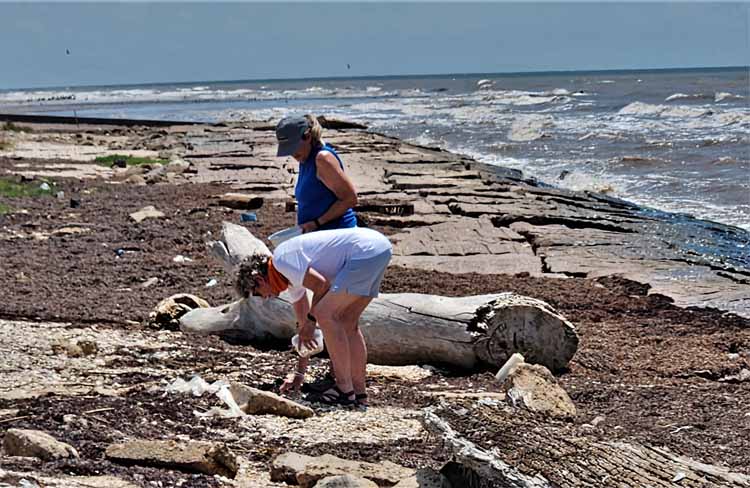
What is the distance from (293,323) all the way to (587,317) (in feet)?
8.22

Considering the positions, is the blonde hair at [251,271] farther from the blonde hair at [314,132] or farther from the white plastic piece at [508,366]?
the white plastic piece at [508,366]

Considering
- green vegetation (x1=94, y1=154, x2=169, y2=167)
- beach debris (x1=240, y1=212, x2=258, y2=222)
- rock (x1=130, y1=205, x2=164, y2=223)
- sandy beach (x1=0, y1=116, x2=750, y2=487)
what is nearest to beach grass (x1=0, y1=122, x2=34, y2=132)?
green vegetation (x1=94, y1=154, x2=169, y2=167)

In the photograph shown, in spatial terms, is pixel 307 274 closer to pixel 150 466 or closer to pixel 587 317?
pixel 150 466

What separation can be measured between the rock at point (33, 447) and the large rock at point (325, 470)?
865 mm

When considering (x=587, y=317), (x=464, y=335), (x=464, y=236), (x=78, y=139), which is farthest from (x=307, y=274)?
(x=78, y=139)

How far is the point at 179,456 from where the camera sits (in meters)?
4.34

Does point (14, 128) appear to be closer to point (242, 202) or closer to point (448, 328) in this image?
point (242, 202)

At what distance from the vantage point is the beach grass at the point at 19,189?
15023mm

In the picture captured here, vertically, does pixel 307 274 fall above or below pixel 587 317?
above

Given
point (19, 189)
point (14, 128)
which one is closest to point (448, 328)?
point (19, 189)

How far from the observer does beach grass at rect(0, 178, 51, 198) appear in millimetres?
15023

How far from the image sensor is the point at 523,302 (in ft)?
21.4

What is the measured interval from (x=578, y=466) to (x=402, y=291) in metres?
5.07

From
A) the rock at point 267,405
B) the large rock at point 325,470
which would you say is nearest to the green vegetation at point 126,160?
the rock at point 267,405
